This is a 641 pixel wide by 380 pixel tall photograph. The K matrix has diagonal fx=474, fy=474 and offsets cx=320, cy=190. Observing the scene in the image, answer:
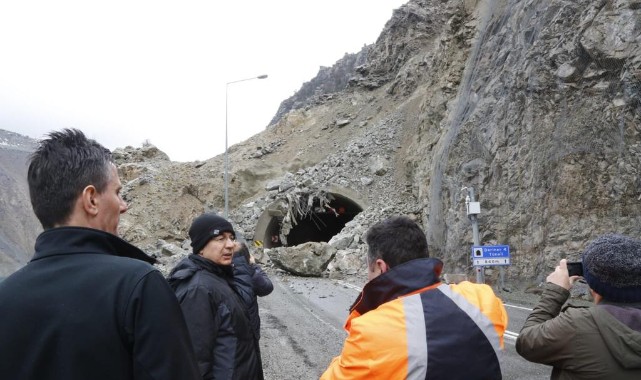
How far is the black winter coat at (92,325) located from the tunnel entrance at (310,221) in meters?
26.6

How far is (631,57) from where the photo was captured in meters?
12.3

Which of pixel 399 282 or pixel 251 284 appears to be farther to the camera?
pixel 251 284

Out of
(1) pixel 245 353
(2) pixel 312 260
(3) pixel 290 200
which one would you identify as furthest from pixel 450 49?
(1) pixel 245 353

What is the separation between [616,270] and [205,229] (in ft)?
8.25

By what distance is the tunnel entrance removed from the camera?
28.9 metres

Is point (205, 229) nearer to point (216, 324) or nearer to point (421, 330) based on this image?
point (216, 324)

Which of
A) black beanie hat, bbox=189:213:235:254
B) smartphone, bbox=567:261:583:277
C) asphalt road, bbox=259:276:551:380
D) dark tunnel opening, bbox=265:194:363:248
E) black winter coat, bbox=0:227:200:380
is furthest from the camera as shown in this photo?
dark tunnel opening, bbox=265:194:363:248

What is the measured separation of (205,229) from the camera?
3.42m

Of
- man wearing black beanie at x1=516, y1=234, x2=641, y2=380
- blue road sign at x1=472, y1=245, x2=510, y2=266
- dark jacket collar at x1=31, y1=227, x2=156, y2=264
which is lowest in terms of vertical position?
blue road sign at x1=472, y1=245, x2=510, y2=266

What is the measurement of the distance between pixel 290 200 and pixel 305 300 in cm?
1591

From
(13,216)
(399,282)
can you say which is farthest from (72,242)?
(13,216)

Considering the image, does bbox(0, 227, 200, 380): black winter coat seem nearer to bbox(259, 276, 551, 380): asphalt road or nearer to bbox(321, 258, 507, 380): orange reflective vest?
bbox(321, 258, 507, 380): orange reflective vest

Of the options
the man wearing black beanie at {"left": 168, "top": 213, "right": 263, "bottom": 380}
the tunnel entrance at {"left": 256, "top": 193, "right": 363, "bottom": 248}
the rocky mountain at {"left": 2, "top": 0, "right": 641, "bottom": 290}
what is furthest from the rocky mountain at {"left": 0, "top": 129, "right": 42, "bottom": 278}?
the tunnel entrance at {"left": 256, "top": 193, "right": 363, "bottom": 248}

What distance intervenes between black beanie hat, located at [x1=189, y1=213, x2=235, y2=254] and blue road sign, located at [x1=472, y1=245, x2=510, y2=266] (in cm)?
1006
